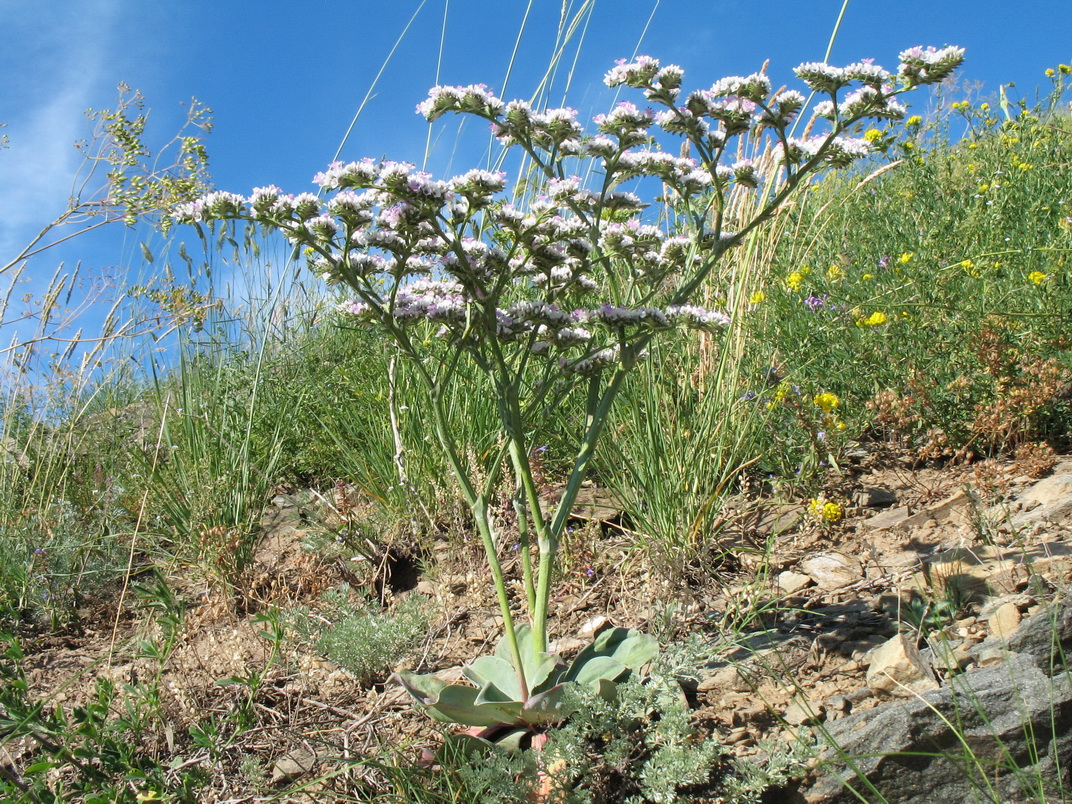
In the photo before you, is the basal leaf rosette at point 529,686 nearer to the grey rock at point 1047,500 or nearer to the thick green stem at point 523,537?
the thick green stem at point 523,537

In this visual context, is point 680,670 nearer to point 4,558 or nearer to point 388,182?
point 388,182

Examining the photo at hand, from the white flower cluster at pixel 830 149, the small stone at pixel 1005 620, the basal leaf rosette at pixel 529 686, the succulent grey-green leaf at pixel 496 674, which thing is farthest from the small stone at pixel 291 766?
the white flower cluster at pixel 830 149

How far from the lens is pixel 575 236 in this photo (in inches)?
89.4

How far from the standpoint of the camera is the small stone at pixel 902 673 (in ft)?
7.25

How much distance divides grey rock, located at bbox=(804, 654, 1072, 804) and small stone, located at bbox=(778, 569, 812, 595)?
44.4 inches

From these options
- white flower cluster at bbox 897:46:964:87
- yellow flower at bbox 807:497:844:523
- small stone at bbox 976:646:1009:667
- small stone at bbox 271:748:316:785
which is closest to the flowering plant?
white flower cluster at bbox 897:46:964:87

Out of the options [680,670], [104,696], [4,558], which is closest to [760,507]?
[680,670]

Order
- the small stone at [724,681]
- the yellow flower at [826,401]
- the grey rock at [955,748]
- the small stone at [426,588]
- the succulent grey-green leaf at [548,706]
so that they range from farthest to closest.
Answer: the yellow flower at [826,401]
the small stone at [426,588]
the small stone at [724,681]
the succulent grey-green leaf at [548,706]
the grey rock at [955,748]

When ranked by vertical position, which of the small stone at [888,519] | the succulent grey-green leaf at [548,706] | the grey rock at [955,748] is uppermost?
the succulent grey-green leaf at [548,706]

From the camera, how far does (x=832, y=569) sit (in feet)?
10.4

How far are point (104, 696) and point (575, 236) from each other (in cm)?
187

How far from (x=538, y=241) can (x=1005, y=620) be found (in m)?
1.83

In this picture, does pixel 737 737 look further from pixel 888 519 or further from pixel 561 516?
pixel 888 519

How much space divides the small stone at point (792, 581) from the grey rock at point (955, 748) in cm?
113
